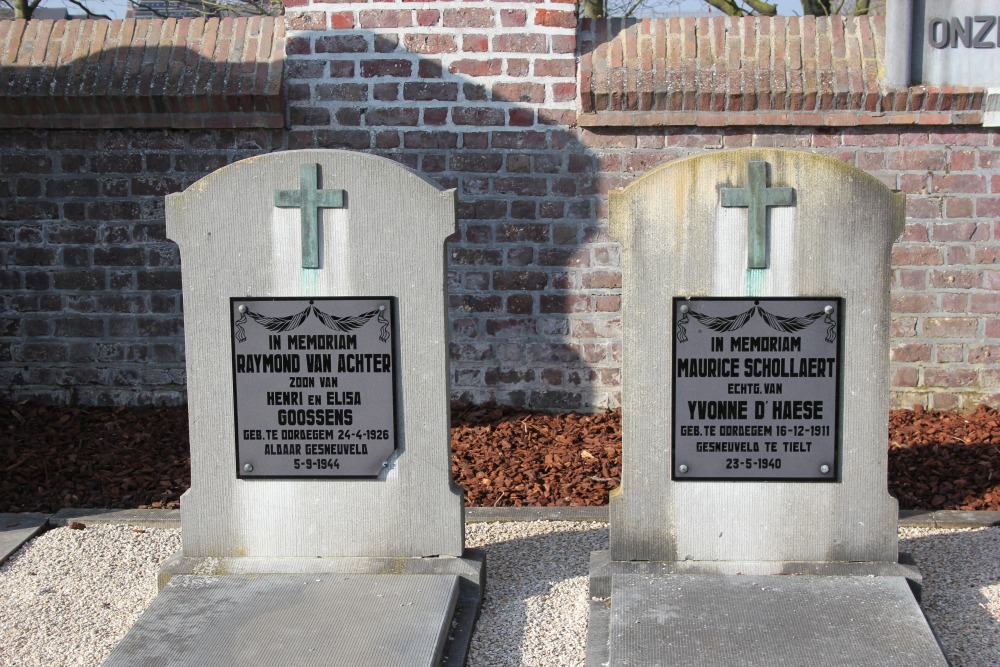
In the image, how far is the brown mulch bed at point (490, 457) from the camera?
5.32m

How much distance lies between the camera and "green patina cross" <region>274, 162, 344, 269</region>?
413 cm

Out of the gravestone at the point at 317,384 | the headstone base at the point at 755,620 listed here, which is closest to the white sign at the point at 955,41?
the headstone base at the point at 755,620

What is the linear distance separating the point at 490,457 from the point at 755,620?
2.21 metres

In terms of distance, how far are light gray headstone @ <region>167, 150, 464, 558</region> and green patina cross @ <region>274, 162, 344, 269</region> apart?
0.09 ft

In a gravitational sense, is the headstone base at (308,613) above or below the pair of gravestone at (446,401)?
below

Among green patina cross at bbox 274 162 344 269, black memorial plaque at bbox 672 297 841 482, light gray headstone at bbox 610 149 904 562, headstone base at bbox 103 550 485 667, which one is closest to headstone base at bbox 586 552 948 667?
light gray headstone at bbox 610 149 904 562

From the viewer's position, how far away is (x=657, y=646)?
360 cm

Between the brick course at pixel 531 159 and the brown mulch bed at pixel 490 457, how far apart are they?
0.33 metres

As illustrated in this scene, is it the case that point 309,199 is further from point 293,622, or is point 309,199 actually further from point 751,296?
point 751,296

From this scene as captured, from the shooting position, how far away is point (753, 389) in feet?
13.6

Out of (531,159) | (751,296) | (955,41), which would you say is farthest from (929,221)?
(751,296)

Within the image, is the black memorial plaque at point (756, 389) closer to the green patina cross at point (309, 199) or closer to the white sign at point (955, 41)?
the green patina cross at point (309, 199)

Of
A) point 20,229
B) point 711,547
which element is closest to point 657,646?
point 711,547

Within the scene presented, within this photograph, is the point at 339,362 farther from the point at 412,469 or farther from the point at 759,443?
the point at 759,443
